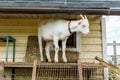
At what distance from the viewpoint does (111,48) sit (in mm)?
9719

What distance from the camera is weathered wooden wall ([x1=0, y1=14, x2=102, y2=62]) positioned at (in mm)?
6598

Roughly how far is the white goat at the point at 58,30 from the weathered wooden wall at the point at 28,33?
47cm

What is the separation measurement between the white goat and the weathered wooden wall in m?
0.47

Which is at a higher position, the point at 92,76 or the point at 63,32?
the point at 63,32

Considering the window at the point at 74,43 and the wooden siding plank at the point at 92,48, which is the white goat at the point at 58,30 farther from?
the wooden siding plank at the point at 92,48

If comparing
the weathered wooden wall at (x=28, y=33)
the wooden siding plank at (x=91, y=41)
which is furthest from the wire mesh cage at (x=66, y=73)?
the wooden siding plank at (x=91, y=41)

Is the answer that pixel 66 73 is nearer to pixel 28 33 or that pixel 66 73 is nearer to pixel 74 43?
pixel 74 43

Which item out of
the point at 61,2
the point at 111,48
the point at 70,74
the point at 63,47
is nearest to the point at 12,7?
the point at 61,2

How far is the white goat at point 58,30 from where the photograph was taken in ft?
18.8

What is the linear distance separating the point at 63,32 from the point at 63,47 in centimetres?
37

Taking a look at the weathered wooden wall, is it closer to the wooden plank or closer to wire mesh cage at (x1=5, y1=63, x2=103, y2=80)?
the wooden plank

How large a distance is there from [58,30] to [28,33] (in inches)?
38.8

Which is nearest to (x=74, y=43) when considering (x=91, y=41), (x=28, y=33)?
(x=91, y=41)

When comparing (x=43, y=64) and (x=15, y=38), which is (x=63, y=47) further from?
(x=15, y=38)
